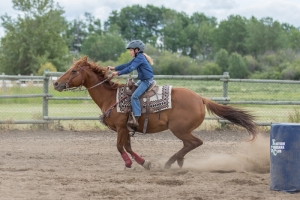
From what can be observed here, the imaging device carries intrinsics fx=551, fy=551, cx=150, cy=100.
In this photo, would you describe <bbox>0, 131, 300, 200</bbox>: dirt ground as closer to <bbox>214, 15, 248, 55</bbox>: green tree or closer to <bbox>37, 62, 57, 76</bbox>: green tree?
<bbox>37, 62, 57, 76</bbox>: green tree

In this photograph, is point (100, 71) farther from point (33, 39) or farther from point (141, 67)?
point (33, 39)

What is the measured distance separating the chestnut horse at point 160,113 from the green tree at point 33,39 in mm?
34689

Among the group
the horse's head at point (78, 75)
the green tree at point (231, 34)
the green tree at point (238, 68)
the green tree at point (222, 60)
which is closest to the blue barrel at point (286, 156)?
the horse's head at point (78, 75)

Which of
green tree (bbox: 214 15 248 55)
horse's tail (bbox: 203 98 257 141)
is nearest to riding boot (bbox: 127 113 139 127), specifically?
horse's tail (bbox: 203 98 257 141)

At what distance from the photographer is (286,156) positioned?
7270 millimetres

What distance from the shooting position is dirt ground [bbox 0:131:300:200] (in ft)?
23.7

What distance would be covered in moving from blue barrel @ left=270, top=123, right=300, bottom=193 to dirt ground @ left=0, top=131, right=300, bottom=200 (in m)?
0.14

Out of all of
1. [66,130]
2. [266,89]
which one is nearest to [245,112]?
[66,130]

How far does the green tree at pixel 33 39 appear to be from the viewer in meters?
43.8

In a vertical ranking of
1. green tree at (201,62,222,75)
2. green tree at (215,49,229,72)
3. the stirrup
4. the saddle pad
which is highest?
green tree at (215,49,229,72)

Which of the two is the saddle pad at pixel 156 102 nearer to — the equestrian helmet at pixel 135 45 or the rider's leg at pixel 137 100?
the rider's leg at pixel 137 100

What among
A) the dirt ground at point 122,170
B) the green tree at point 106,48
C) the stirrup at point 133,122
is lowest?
the dirt ground at point 122,170

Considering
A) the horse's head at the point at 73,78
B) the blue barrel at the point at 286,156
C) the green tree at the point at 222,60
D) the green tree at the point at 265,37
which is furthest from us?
the green tree at the point at 265,37

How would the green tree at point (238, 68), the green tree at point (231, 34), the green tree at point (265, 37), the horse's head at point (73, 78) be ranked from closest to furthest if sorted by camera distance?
the horse's head at point (73, 78) < the green tree at point (238, 68) < the green tree at point (265, 37) < the green tree at point (231, 34)
